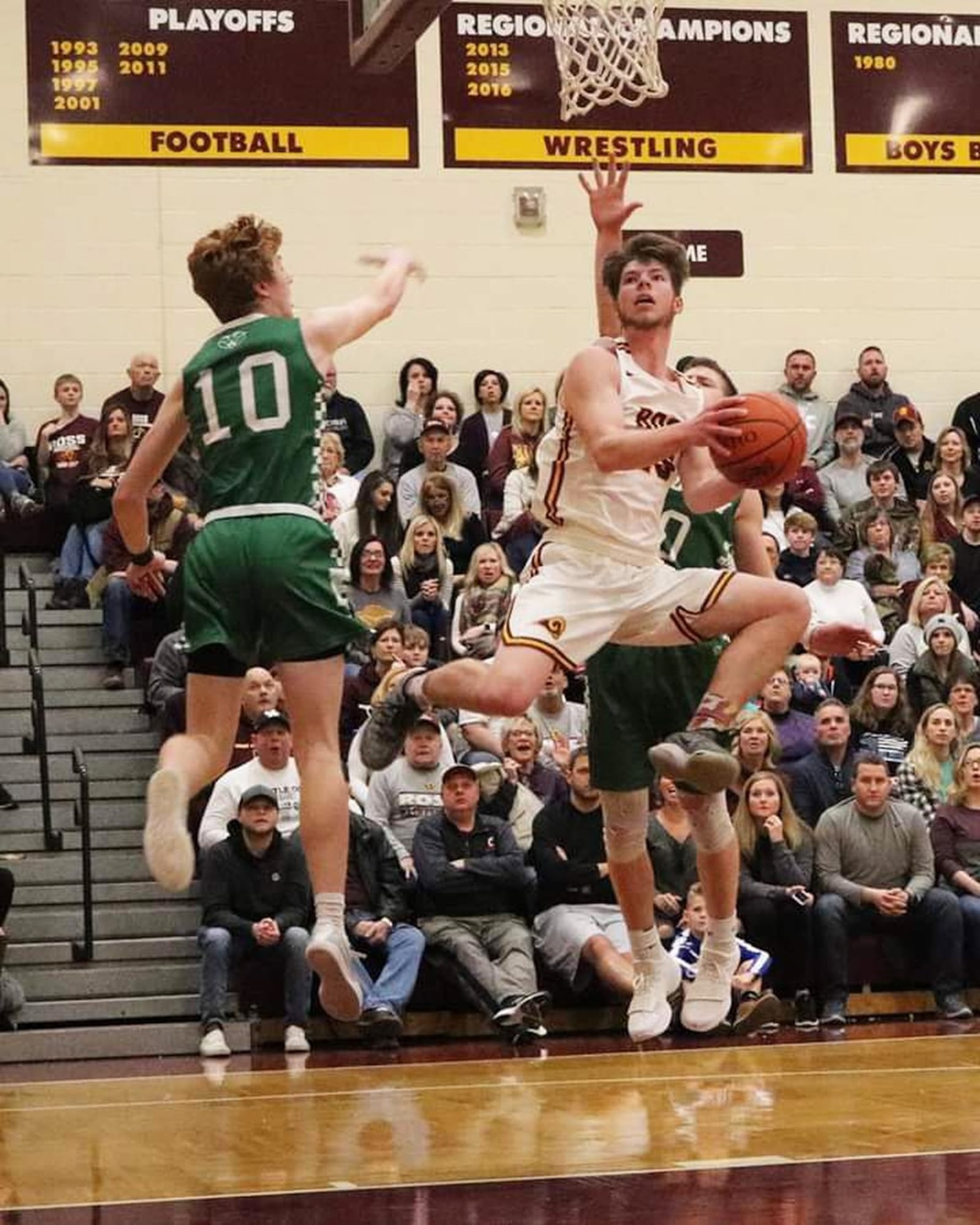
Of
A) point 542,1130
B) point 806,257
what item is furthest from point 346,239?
point 542,1130

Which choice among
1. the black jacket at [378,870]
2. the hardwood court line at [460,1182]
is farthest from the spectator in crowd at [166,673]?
the hardwood court line at [460,1182]

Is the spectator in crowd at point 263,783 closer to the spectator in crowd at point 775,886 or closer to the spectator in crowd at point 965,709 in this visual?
the spectator in crowd at point 775,886

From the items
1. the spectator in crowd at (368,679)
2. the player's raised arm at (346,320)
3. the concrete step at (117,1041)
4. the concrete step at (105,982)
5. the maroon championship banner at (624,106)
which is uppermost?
the maroon championship banner at (624,106)

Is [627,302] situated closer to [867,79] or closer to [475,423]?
[475,423]

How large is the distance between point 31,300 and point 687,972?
879cm

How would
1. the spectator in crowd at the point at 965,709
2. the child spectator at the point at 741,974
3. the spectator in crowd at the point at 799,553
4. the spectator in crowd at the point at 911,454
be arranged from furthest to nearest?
1. the spectator in crowd at the point at 911,454
2. the spectator in crowd at the point at 799,553
3. the spectator in crowd at the point at 965,709
4. the child spectator at the point at 741,974

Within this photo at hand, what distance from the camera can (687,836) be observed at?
1359 cm

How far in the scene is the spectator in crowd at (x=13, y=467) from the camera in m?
16.6

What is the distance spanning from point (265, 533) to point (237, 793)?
6313 millimetres

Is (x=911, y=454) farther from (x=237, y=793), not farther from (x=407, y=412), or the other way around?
(x=237, y=793)

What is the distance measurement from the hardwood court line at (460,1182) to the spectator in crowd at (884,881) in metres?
5.37

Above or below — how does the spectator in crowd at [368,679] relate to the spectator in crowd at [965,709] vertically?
above

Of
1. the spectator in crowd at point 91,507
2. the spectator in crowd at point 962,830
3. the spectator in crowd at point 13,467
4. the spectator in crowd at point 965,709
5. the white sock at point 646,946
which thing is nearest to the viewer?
the white sock at point 646,946

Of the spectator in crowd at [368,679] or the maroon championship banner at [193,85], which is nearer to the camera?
the spectator in crowd at [368,679]
